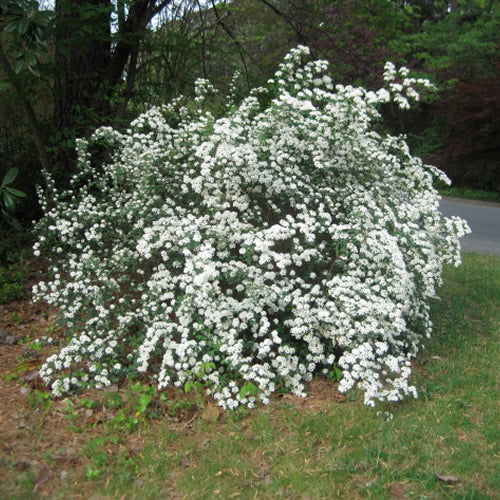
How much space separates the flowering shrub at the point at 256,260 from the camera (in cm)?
416

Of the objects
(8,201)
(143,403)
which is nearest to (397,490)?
(143,403)

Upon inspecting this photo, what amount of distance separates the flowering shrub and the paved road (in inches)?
203

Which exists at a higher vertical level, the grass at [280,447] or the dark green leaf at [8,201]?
the dark green leaf at [8,201]

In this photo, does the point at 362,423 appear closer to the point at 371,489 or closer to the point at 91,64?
the point at 371,489

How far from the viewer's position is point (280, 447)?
3.56 meters

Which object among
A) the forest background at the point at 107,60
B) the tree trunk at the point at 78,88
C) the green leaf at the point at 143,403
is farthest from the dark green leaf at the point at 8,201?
the tree trunk at the point at 78,88

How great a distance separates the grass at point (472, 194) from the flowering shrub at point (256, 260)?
14324 mm

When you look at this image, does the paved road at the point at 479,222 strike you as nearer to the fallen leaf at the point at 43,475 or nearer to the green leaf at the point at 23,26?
the green leaf at the point at 23,26

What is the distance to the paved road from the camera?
1077cm

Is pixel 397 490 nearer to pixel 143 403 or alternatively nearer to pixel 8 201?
pixel 143 403

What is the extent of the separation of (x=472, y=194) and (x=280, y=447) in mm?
17895

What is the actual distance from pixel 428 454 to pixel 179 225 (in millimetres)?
2475

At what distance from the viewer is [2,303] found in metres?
5.86

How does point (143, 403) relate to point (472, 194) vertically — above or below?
below
